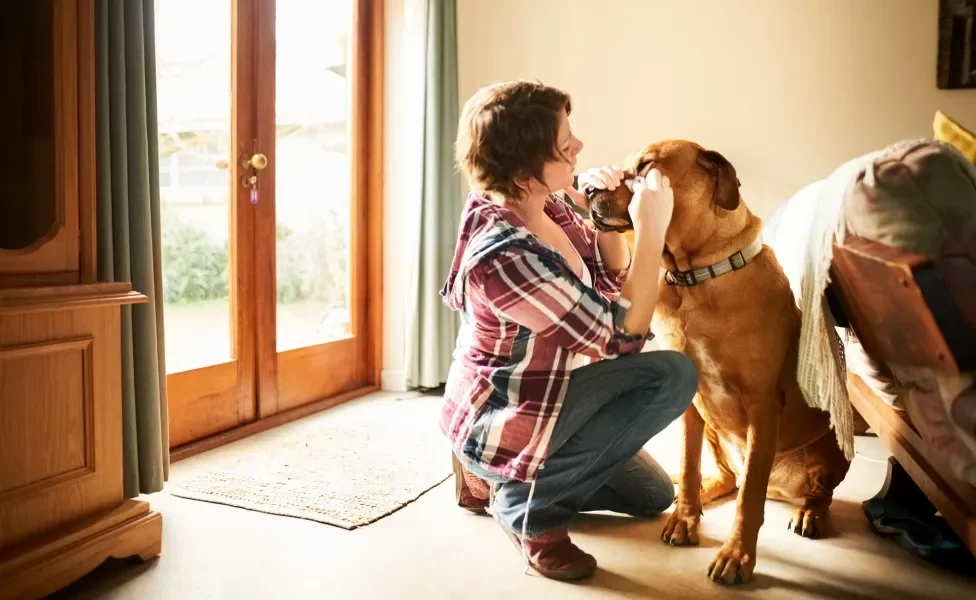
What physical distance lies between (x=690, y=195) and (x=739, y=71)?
1922 mm

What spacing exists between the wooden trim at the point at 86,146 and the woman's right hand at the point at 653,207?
1.04 metres

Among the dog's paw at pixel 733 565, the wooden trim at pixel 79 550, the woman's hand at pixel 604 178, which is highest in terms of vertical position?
the woman's hand at pixel 604 178

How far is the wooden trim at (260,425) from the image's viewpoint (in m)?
2.31

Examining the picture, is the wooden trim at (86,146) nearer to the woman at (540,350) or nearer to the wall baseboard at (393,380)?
the woman at (540,350)

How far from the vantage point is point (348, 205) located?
3.26 m

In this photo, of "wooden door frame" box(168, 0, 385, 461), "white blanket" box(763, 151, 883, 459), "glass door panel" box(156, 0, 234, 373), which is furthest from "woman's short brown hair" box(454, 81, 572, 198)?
"wooden door frame" box(168, 0, 385, 461)

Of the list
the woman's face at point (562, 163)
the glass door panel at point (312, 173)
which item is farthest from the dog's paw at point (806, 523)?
the glass door panel at point (312, 173)

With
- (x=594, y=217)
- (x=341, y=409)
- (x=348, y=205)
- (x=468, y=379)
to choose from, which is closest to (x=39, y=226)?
(x=468, y=379)

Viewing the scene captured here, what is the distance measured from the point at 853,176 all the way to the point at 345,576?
3.72ft

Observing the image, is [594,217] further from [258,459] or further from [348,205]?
[348,205]

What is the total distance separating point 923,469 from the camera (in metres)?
1.26

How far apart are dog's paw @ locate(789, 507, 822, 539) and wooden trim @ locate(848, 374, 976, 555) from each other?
0.86ft

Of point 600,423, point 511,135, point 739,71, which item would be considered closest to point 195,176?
point 511,135

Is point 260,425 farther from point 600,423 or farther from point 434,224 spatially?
point 600,423
